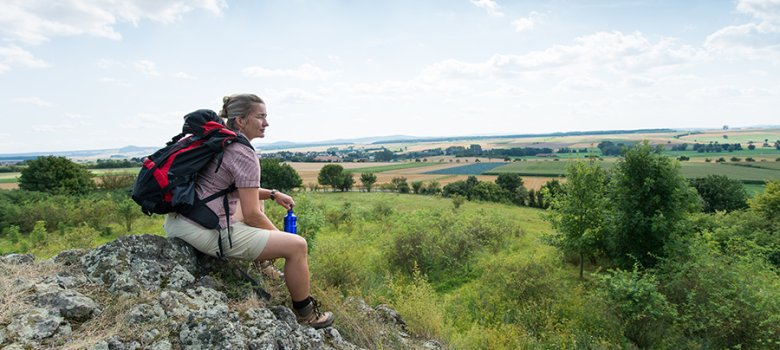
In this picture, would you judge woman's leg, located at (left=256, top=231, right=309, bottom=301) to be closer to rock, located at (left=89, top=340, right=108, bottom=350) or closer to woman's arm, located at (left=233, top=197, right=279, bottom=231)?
woman's arm, located at (left=233, top=197, right=279, bottom=231)

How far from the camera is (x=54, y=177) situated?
2053 inches

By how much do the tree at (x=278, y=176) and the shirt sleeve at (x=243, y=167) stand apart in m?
71.8

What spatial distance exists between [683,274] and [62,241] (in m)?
24.5

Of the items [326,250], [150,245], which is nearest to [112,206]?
[326,250]

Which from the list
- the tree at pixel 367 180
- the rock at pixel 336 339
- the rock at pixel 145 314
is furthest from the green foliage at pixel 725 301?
the tree at pixel 367 180

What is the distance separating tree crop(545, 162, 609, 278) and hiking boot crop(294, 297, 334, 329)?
14.4 m

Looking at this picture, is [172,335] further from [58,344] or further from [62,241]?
[62,241]

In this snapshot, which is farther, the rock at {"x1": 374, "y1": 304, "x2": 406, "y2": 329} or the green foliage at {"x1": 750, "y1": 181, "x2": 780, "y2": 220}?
the green foliage at {"x1": 750, "y1": 181, "x2": 780, "y2": 220}

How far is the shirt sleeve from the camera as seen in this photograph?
4.12 m

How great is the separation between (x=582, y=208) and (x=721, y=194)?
52436 millimetres

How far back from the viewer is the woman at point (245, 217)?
4164 mm

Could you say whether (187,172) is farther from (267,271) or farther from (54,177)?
(54,177)

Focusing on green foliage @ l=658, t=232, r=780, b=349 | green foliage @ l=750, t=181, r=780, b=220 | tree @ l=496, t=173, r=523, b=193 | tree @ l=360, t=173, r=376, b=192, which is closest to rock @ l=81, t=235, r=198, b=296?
green foliage @ l=658, t=232, r=780, b=349

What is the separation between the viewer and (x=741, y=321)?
10039 mm
